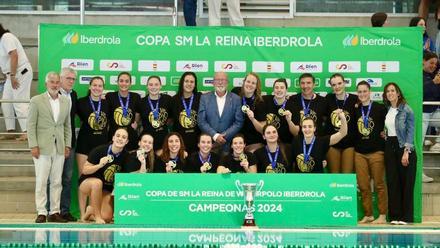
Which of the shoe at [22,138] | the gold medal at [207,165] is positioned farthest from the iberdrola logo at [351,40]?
the shoe at [22,138]

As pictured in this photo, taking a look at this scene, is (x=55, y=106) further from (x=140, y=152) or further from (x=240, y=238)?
(x=240, y=238)

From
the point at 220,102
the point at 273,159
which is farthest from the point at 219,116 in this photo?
the point at 273,159

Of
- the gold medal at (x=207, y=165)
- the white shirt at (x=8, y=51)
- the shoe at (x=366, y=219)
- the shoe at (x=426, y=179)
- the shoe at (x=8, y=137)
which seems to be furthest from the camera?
the shoe at (x=8, y=137)

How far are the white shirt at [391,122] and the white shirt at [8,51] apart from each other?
5412 mm

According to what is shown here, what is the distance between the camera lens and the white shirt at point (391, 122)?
1035 cm

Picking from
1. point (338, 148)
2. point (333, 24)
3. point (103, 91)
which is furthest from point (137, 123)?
point (333, 24)

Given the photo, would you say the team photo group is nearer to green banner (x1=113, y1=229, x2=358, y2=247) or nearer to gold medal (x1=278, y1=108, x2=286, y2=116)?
gold medal (x1=278, y1=108, x2=286, y2=116)

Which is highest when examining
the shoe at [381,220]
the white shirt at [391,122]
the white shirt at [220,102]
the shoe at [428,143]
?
the white shirt at [220,102]

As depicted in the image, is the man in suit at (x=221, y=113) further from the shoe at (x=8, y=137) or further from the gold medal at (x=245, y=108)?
the shoe at (x=8, y=137)

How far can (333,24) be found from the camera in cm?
1368

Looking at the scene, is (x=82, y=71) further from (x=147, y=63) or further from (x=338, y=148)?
(x=338, y=148)

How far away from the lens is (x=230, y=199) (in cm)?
918

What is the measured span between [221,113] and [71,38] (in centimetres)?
232

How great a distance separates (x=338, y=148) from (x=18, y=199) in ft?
14.2
